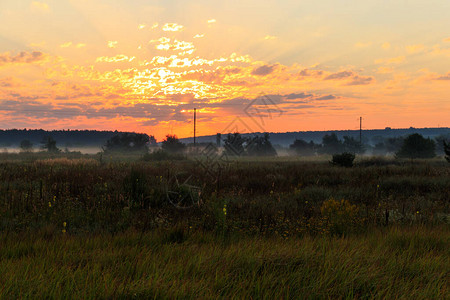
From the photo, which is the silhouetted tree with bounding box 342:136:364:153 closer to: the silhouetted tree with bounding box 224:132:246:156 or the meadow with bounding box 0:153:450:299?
the silhouetted tree with bounding box 224:132:246:156

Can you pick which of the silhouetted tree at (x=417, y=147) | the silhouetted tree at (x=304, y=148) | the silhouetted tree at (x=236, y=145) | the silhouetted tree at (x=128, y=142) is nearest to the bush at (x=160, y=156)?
the silhouetted tree at (x=236, y=145)

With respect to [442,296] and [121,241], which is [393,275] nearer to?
[442,296]

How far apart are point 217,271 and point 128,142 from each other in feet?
296

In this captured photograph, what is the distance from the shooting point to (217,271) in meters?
2.99

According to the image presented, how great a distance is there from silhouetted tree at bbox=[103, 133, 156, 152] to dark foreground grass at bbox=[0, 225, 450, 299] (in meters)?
84.0

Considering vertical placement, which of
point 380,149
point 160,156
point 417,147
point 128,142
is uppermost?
point 128,142

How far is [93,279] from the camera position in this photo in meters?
2.73

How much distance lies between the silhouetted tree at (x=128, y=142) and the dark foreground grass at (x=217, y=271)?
84.0m

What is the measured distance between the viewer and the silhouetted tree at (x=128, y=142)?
85838 mm

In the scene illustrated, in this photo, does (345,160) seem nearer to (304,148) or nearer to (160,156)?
(160,156)

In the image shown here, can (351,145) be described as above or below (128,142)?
below

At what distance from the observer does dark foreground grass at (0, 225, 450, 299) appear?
254 cm

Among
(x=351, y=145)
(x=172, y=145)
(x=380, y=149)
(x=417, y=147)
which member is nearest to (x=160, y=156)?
(x=172, y=145)

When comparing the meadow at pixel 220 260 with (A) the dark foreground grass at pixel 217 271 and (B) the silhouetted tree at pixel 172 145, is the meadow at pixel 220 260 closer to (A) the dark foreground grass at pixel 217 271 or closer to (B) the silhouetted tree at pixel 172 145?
(A) the dark foreground grass at pixel 217 271
